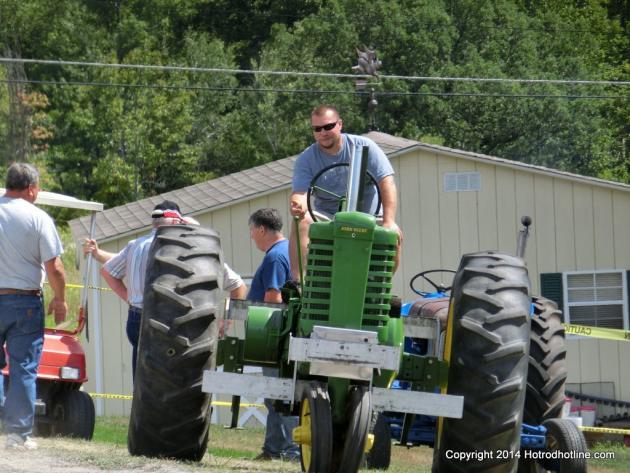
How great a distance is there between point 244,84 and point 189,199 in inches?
1103

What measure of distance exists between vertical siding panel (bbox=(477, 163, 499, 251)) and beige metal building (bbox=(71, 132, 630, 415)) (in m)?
0.02

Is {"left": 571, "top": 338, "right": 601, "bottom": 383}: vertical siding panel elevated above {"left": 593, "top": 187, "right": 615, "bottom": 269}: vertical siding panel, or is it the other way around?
{"left": 593, "top": 187, "right": 615, "bottom": 269}: vertical siding panel

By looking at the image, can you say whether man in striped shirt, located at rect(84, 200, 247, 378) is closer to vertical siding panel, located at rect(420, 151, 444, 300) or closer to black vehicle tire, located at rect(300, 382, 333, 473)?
black vehicle tire, located at rect(300, 382, 333, 473)

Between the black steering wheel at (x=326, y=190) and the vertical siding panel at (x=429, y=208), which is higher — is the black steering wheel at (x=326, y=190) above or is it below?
below

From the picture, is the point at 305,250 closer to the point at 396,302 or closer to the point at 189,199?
the point at 396,302

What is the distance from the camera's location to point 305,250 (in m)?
7.37

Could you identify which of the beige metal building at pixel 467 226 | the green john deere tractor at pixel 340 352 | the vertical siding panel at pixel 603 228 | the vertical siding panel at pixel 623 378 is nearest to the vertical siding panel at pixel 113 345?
the beige metal building at pixel 467 226

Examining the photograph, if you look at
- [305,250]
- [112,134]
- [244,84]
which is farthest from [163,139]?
[305,250]

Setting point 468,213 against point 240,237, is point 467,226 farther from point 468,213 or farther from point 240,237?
point 240,237

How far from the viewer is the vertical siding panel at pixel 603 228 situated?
20.7 metres

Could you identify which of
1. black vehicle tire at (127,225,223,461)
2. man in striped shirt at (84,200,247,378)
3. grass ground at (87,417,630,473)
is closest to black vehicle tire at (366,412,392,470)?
man in striped shirt at (84,200,247,378)

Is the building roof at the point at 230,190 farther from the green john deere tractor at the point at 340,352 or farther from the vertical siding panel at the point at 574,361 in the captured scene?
the green john deere tractor at the point at 340,352

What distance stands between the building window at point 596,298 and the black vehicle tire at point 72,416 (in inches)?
461

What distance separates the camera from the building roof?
66.5 ft
